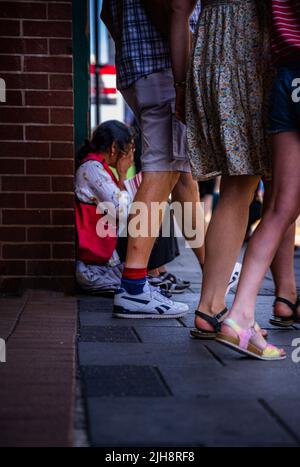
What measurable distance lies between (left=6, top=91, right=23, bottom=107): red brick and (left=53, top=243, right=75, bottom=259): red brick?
83 cm

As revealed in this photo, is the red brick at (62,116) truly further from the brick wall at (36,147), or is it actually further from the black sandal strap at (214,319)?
the black sandal strap at (214,319)

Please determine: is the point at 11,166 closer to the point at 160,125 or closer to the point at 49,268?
the point at 49,268

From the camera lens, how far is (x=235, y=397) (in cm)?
251

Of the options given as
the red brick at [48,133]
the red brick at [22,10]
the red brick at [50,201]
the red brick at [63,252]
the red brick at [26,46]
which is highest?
the red brick at [22,10]

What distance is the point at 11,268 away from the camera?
463 cm

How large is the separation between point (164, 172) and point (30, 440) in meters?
2.13

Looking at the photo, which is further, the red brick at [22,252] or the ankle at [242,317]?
the red brick at [22,252]

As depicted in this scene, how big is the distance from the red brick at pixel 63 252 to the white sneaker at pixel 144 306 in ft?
2.64

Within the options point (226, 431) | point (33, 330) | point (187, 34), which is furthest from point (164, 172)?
point (226, 431)

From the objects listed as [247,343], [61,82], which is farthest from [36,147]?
[247,343]

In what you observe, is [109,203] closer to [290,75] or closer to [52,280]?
[52,280]

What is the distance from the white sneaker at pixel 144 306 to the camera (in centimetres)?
392

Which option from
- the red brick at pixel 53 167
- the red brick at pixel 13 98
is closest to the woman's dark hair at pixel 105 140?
the red brick at pixel 53 167

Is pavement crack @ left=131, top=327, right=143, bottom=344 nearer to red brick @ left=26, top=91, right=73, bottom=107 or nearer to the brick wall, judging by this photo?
the brick wall
